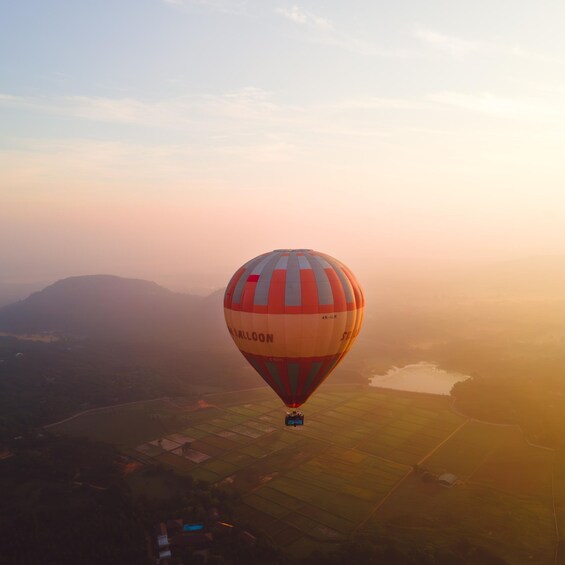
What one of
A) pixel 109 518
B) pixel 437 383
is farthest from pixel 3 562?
pixel 437 383

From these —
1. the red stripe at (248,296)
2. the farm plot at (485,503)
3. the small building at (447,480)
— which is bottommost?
the farm plot at (485,503)

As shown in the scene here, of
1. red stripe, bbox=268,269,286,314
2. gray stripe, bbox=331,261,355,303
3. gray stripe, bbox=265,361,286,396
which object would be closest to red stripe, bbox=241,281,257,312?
red stripe, bbox=268,269,286,314

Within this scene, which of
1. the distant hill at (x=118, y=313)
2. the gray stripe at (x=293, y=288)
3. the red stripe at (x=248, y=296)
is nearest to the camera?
the gray stripe at (x=293, y=288)

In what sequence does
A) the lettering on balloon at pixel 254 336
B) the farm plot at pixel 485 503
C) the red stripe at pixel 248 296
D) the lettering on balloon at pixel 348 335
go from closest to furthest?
the lettering on balloon at pixel 254 336
the red stripe at pixel 248 296
the lettering on balloon at pixel 348 335
the farm plot at pixel 485 503

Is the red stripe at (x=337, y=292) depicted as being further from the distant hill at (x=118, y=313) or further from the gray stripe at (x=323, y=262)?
the distant hill at (x=118, y=313)

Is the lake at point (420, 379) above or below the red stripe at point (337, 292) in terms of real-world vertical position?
below

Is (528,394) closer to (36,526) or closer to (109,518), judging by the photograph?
(109,518)

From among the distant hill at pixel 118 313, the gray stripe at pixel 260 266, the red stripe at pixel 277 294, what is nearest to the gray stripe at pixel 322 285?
the red stripe at pixel 277 294
